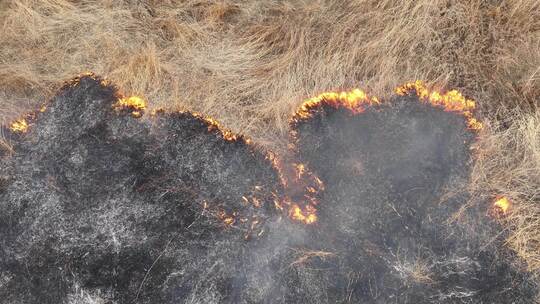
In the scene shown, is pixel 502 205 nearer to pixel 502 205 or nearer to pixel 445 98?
pixel 502 205

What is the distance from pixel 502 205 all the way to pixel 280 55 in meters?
1.56

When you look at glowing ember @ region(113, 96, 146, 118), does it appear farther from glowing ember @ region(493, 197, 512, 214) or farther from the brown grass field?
glowing ember @ region(493, 197, 512, 214)

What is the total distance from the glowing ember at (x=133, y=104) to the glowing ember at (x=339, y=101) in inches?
38.0

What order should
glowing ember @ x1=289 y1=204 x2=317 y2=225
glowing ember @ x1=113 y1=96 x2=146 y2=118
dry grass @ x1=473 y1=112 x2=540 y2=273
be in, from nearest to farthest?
1. dry grass @ x1=473 y1=112 x2=540 y2=273
2. glowing ember @ x1=289 y1=204 x2=317 y2=225
3. glowing ember @ x1=113 y1=96 x2=146 y2=118

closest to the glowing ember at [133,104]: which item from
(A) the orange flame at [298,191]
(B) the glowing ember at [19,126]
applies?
(B) the glowing ember at [19,126]

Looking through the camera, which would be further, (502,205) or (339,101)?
(339,101)

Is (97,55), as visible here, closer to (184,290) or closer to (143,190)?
(143,190)

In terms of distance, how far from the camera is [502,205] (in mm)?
2357

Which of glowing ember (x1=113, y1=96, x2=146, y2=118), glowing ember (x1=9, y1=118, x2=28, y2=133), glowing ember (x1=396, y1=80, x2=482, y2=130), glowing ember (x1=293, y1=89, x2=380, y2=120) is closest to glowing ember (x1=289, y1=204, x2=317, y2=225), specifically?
glowing ember (x1=293, y1=89, x2=380, y2=120)

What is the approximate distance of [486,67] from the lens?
2.61 meters

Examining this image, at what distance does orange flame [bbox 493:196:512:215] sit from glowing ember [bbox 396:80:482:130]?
1.54ft

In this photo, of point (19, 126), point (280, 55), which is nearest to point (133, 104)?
point (19, 126)

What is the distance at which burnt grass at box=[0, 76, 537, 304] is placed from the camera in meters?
2.30

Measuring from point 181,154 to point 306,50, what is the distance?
102cm
